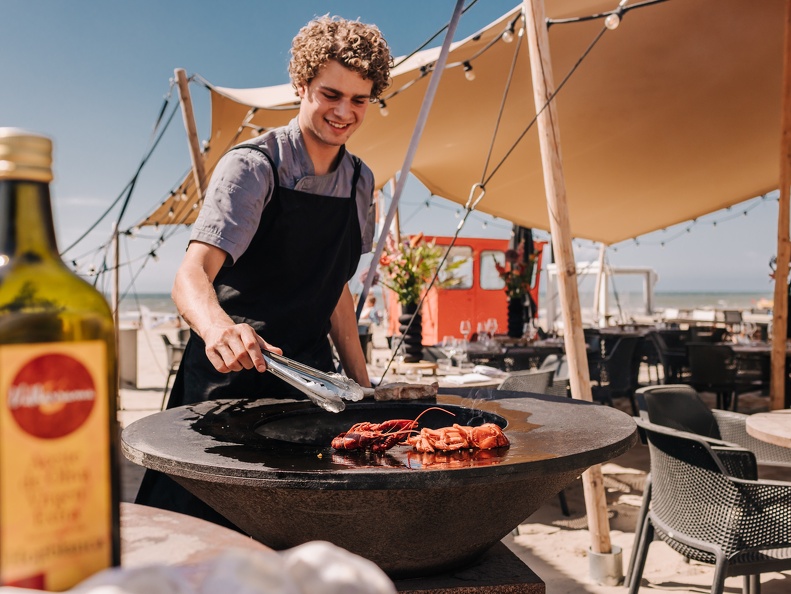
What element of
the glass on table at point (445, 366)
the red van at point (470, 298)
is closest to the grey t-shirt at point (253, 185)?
the glass on table at point (445, 366)

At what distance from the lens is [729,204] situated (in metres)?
12.1

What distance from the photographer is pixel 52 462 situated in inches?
18.6

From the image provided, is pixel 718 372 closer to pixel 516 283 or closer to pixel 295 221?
pixel 516 283

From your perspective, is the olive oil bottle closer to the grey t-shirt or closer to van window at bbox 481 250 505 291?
the grey t-shirt

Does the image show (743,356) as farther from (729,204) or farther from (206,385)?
(206,385)

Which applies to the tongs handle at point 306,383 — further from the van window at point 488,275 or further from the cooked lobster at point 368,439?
the van window at point 488,275

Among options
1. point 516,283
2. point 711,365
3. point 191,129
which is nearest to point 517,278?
point 516,283

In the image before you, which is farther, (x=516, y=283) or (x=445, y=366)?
(x=516, y=283)

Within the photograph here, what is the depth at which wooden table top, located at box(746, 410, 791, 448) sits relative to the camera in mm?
2772

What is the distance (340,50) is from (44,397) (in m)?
1.64

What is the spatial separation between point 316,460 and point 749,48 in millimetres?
7155

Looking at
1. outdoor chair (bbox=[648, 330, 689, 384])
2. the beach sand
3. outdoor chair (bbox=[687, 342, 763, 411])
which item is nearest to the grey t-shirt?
the beach sand

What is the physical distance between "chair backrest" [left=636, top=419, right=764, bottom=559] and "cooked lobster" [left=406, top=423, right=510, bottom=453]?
1.49 m

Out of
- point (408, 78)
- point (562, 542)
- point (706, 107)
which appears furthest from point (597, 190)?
point (562, 542)
